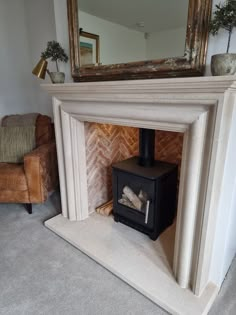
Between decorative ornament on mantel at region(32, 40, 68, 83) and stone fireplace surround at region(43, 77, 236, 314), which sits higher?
decorative ornament on mantel at region(32, 40, 68, 83)

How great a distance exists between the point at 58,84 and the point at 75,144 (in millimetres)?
505

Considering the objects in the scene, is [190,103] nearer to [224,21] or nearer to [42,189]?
[224,21]

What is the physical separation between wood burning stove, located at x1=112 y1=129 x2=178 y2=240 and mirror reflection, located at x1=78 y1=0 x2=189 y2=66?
63 centimetres

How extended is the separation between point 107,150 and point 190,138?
3.79 feet

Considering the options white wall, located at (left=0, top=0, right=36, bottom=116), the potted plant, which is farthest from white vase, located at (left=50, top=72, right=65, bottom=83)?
white wall, located at (left=0, top=0, right=36, bottom=116)

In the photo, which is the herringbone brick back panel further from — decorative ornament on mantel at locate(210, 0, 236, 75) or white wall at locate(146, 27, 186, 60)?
decorative ornament on mantel at locate(210, 0, 236, 75)

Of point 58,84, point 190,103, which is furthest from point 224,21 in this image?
point 58,84

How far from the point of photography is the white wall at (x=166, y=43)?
4.22 feet

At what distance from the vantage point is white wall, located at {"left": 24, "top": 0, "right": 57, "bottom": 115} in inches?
102

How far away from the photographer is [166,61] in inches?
52.4

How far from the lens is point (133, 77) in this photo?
4.97 feet

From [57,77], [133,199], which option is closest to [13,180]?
[57,77]

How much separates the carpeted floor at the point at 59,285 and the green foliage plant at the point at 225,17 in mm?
1511

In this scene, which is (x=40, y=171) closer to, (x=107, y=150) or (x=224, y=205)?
(x=107, y=150)
